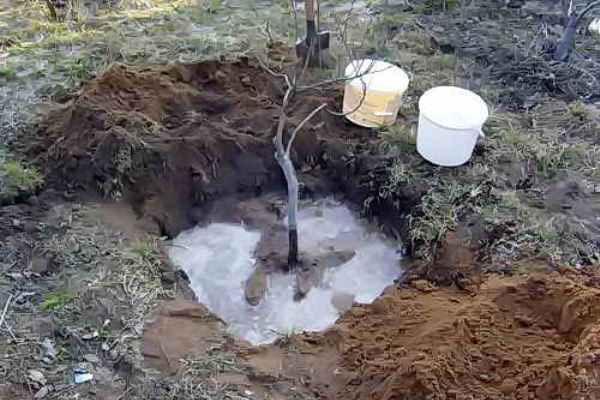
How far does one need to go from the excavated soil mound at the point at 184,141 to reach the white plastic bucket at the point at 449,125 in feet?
1.20

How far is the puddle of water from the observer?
3.51 meters

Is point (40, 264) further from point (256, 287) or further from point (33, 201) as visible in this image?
point (256, 287)

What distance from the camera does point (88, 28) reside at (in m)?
5.60

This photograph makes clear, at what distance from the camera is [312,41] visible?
4754 millimetres

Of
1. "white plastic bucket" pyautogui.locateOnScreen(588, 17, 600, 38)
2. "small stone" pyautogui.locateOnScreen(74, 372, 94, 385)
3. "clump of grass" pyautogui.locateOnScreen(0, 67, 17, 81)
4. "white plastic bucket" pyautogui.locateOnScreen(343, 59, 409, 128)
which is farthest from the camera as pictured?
"white plastic bucket" pyautogui.locateOnScreen(588, 17, 600, 38)

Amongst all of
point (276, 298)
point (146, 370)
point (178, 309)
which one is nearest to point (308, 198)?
point (276, 298)

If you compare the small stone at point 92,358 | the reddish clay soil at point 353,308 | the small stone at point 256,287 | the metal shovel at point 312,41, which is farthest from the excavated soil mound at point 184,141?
the small stone at point 92,358

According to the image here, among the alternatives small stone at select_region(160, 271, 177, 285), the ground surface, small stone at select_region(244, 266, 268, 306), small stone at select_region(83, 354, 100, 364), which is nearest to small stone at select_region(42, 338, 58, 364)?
the ground surface

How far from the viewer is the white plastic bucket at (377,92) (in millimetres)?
4160

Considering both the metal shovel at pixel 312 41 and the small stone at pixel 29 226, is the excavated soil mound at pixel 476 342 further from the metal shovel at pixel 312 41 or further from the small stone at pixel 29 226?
the metal shovel at pixel 312 41

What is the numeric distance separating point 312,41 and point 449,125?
1.36m

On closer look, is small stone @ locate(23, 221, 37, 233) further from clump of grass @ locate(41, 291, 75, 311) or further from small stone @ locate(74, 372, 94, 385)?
small stone @ locate(74, 372, 94, 385)

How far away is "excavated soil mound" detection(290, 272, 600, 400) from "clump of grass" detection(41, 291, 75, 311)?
3.55ft

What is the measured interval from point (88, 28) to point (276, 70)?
1.81 metres
